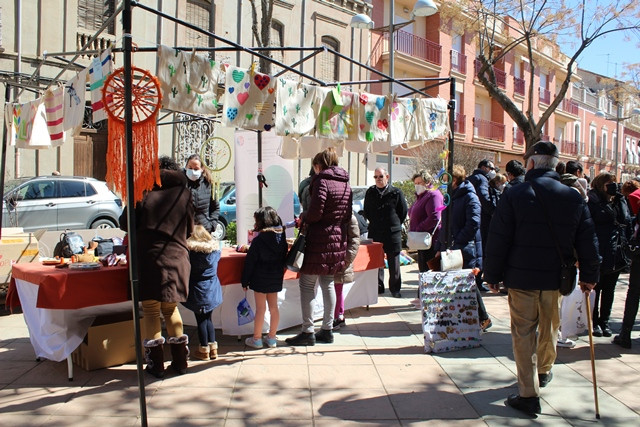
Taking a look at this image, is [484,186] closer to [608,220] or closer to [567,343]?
[608,220]

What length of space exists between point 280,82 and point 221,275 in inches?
80.3

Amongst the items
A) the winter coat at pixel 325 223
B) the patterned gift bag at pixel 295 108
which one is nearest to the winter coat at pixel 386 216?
the patterned gift bag at pixel 295 108

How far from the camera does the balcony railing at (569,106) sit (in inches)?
1506

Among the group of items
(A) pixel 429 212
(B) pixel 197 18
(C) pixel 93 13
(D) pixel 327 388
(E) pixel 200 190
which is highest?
(B) pixel 197 18

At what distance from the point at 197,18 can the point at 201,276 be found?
14.1 meters

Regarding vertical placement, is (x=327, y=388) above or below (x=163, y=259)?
below

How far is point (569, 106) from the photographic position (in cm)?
3941

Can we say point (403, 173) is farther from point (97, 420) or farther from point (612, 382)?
point (97, 420)

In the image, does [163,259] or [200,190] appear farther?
[200,190]

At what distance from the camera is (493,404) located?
407 centimetres

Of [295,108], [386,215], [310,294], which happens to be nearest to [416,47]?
[386,215]

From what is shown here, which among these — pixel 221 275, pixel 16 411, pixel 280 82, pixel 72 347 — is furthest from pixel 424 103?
pixel 16 411

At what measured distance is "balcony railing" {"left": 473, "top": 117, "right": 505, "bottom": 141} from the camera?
29.1 metres

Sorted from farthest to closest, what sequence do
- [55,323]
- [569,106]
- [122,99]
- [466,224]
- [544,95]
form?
[569,106] → [544,95] → [466,224] → [55,323] → [122,99]
